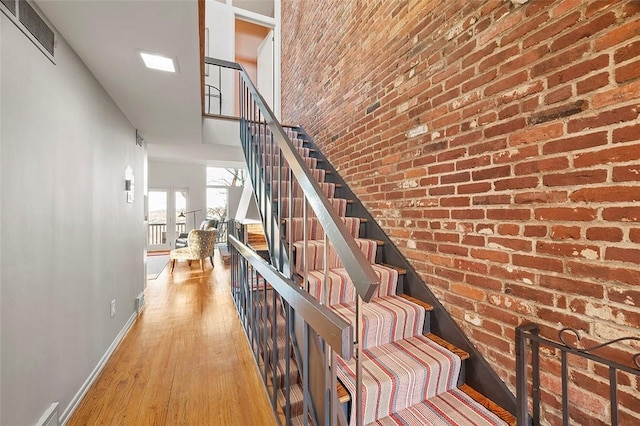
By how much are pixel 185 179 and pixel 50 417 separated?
751 centimetres

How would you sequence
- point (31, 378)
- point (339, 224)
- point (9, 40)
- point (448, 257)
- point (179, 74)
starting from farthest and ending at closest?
1. point (179, 74)
2. point (448, 257)
3. point (31, 378)
4. point (9, 40)
5. point (339, 224)

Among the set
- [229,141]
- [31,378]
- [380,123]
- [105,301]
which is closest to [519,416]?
[380,123]

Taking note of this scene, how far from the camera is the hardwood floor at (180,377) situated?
1572mm

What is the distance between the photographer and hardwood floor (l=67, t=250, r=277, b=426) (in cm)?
157

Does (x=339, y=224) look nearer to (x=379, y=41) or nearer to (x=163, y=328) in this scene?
(x=379, y=41)

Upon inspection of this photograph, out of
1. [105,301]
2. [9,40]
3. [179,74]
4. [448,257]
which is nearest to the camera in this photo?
[9,40]

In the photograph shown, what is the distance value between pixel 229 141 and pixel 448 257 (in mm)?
3114

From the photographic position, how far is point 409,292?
184cm

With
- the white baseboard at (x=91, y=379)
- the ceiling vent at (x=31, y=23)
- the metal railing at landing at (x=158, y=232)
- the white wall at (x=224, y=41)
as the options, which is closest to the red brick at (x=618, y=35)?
the ceiling vent at (x=31, y=23)

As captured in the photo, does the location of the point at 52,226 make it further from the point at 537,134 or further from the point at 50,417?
the point at 537,134

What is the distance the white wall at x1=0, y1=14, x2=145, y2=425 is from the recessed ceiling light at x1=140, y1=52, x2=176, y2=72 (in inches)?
14.9

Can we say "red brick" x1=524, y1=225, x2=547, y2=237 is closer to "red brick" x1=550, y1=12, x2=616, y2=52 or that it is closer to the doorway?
"red brick" x1=550, y1=12, x2=616, y2=52

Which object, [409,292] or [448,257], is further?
[409,292]

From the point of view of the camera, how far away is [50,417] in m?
1.34
